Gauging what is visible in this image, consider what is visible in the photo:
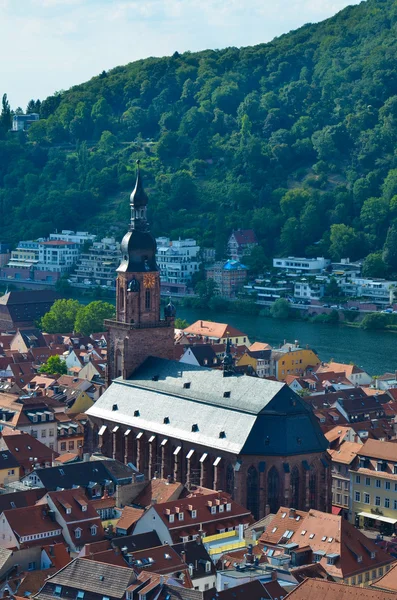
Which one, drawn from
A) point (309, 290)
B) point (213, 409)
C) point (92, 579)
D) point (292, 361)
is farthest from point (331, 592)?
point (309, 290)

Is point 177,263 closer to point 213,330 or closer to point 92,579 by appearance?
point 213,330

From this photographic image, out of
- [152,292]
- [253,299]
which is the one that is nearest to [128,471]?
[152,292]

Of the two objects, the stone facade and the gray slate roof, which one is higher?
the gray slate roof

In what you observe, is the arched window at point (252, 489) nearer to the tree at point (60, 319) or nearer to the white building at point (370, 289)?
the tree at point (60, 319)

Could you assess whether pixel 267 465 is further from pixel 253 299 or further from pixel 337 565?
pixel 253 299

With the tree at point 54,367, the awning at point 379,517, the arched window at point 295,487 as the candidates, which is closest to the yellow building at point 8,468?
the arched window at point 295,487

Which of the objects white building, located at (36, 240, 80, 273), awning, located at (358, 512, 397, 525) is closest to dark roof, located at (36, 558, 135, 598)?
awning, located at (358, 512, 397, 525)

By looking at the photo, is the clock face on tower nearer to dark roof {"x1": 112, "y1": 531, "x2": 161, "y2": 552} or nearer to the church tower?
the church tower
